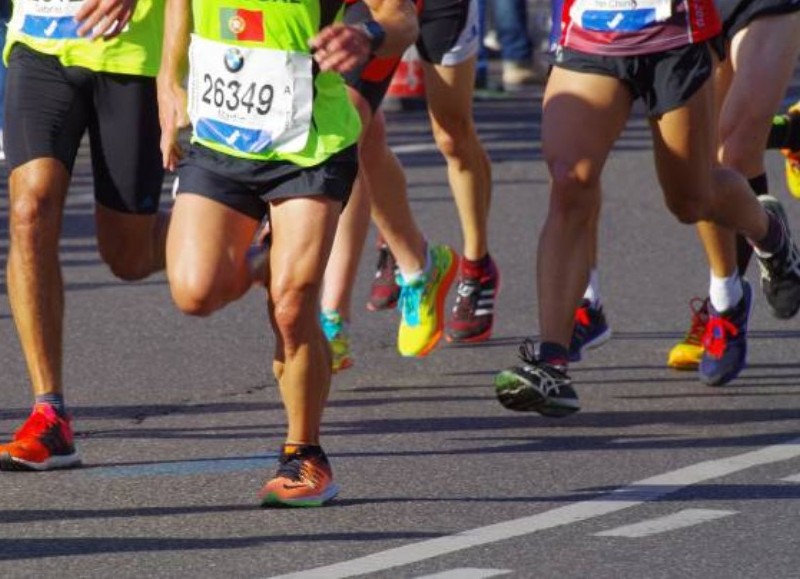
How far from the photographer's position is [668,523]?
6.70 meters

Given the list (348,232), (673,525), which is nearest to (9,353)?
(348,232)

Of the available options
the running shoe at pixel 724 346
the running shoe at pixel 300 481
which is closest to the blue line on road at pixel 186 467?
the running shoe at pixel 300 481

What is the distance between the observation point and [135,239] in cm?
790

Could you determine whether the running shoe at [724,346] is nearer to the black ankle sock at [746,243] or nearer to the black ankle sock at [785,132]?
the black ankle sock at [746,243]

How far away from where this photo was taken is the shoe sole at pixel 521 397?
308 inches

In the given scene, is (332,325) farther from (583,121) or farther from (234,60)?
(234,60)

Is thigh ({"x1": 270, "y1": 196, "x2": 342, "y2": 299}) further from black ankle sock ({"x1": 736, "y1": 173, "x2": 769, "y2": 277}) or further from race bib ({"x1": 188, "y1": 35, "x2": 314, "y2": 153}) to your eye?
black ankle sock ({"x1": 736, "y1": 173, "x2": 769, "y2": 277})

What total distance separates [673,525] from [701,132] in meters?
1.89

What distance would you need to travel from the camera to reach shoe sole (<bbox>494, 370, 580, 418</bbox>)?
782 cm

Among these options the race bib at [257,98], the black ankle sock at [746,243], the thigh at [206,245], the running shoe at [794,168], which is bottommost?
the running shoe at [794,168]

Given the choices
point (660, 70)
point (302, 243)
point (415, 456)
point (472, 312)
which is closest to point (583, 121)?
point (660, 70)

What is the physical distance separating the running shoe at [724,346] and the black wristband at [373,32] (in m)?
2.47

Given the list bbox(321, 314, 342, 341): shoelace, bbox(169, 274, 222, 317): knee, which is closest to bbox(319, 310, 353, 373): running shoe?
bbox(321, 314, 342, 341): shoelace

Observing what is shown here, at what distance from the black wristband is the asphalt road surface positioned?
3.94 ft
